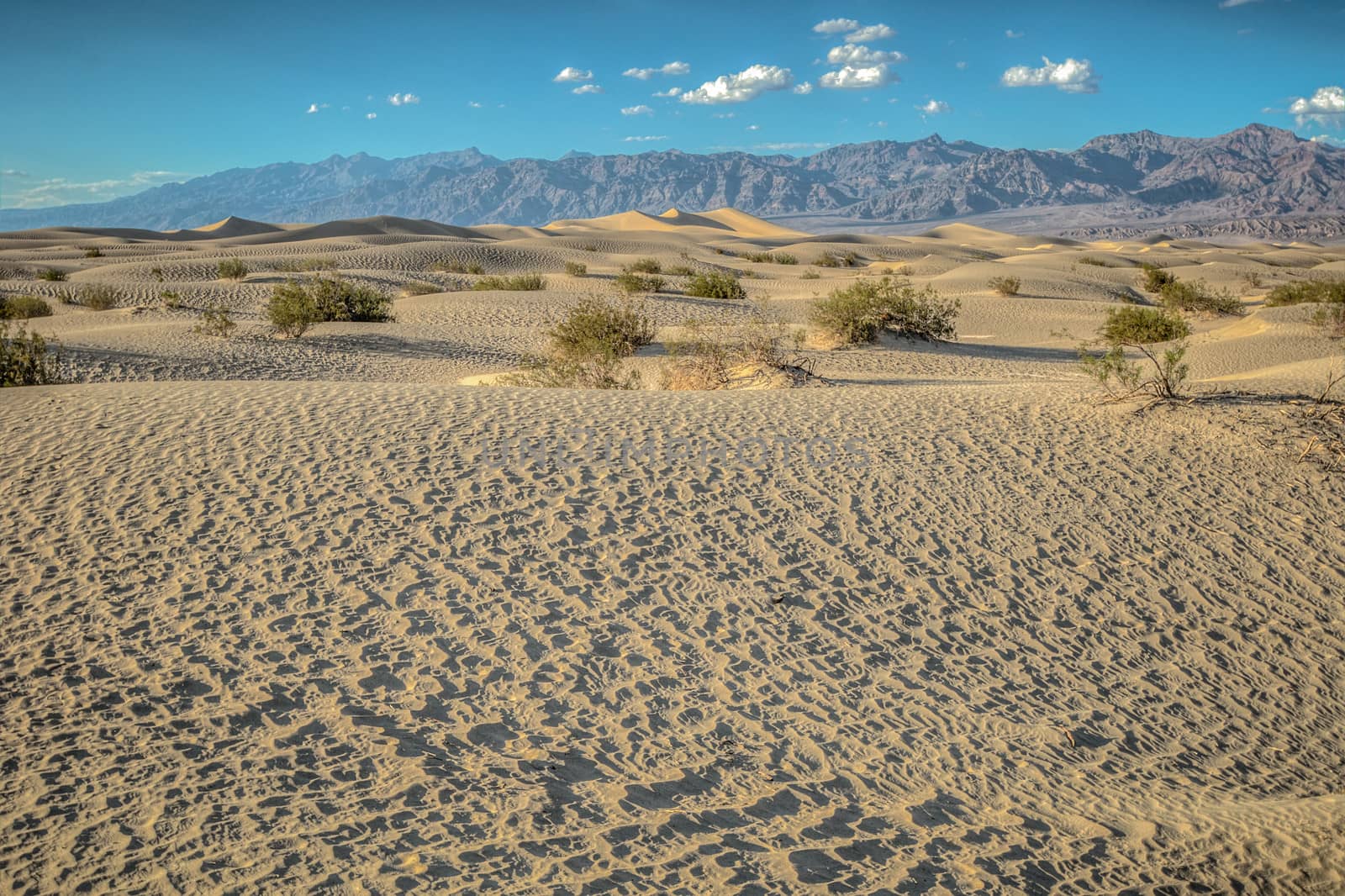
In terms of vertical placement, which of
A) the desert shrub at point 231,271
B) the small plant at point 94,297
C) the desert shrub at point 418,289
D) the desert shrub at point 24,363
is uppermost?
the desert shrub at point 231,271

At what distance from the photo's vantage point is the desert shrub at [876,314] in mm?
16969

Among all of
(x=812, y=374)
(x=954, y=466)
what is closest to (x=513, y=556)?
(x=954, y=466)

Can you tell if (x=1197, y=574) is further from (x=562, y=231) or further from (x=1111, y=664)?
(x=562, y=231)

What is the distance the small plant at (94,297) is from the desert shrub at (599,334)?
13.8m

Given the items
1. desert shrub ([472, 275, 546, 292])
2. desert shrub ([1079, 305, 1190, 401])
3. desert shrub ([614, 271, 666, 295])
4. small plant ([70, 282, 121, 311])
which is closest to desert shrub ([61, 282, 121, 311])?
small plant ([70, 282, 121, 311])

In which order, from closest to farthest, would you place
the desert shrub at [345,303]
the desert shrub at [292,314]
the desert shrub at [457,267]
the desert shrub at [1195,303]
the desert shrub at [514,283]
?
the desert shrub at [292,314] < the desert shrub at [345,303] < the desert shrub at [1195,303] < the desert shrub at [514,283] < the desert shrub at [457,267]

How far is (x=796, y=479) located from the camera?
7000 millimetres

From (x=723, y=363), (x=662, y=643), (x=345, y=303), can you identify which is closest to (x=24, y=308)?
(x=345, y=303)

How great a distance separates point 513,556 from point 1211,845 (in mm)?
3822

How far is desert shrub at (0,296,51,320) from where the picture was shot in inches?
816

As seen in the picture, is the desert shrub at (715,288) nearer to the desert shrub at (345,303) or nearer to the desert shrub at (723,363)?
the desert shrub at (345,303)

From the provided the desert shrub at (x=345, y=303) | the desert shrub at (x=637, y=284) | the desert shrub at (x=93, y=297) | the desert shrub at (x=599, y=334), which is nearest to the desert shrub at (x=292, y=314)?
the desert shrub at (x=345, y=303)

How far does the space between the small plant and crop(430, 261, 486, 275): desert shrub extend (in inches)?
539

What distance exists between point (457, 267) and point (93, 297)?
17.8 meters
